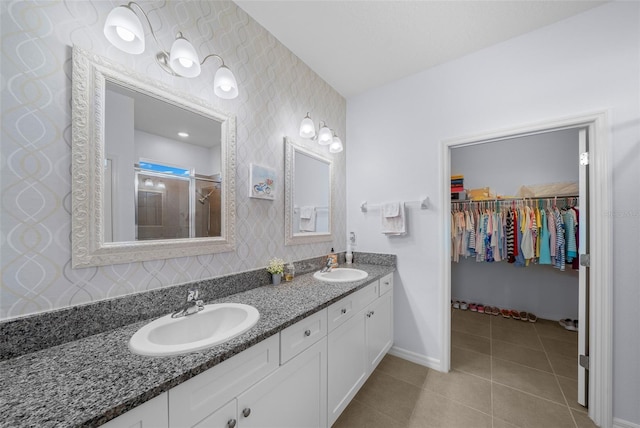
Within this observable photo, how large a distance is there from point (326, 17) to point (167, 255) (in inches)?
70.5

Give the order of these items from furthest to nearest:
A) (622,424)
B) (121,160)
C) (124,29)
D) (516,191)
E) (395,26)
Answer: (516,191), (395,26), (622,424), (121,160), (124,29)

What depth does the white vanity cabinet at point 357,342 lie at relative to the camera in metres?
1.41

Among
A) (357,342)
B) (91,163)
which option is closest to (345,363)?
(357,342)

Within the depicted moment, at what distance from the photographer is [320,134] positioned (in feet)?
6.86

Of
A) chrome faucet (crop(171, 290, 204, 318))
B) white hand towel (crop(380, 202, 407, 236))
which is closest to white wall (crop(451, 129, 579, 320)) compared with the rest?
white hand towel (crop(380, 202, 407, 236))

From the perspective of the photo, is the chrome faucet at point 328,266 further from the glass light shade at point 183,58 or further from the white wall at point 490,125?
the glass light shade at point 183,58

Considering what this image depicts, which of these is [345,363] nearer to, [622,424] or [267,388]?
[267,388]

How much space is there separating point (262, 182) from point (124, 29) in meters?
0.95

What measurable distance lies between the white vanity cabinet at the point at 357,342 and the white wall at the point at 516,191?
2.01 m

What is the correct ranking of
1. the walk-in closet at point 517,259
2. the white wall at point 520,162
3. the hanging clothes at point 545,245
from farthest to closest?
the white wall at point 520,162
the hanging clothes at point 545,245
the walk-in closet at point 517,259

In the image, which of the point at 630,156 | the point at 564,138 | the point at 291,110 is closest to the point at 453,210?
the point at 564,138

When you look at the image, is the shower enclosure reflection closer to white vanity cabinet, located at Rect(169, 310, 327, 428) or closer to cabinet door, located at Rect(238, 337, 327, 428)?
white vanity cabinet, located at Rect(169, 310, 327, 428)

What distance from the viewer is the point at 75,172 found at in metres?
0.91

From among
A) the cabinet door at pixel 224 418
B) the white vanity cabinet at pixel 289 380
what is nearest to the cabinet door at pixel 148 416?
the white vanity cabinet at pixel 289 380
